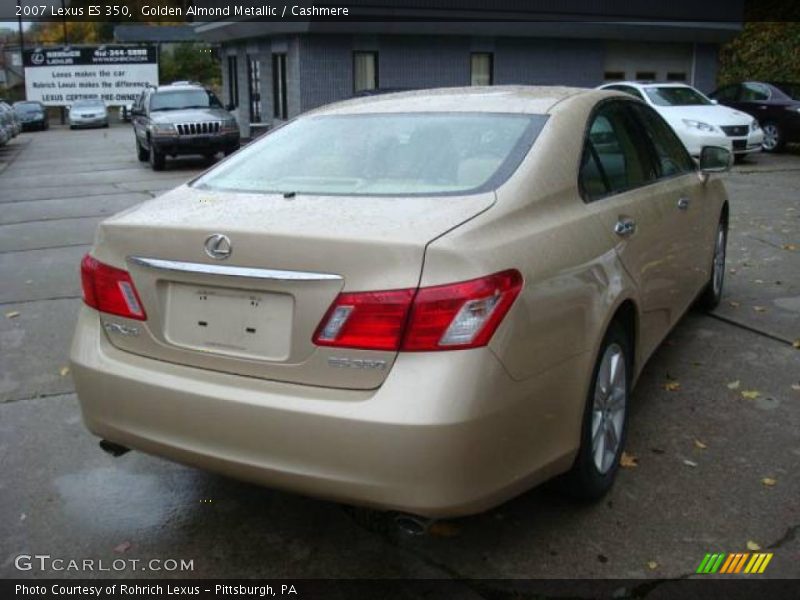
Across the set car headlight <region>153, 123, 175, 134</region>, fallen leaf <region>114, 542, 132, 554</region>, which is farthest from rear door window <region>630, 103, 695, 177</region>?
car headlight <region>153, 123, 175, 134</region>

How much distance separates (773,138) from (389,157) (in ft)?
57.1

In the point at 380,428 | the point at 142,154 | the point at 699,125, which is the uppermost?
the point at 699,125

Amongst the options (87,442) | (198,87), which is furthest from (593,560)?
(198,87)

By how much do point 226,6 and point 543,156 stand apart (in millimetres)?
24655

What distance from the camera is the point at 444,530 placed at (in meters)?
3.15

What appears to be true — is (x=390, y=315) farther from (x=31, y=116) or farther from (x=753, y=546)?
(x=31, y=116)

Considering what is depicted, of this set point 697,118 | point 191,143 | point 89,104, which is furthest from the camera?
point 89,104

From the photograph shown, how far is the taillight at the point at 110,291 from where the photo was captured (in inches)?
113

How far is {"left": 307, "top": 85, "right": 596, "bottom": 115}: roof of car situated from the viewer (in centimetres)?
353

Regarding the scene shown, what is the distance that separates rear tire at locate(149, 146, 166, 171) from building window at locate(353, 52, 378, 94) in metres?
6.04

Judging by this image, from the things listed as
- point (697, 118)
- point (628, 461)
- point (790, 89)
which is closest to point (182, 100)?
point (697, 118)

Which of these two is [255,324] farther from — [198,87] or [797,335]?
[198,87]

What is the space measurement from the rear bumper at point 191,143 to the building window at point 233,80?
1125cm

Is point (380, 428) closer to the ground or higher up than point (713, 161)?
closer to the ground
